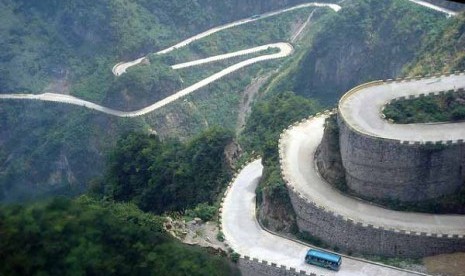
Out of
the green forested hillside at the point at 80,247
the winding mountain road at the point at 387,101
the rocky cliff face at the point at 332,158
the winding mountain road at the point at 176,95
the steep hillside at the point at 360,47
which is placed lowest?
the winding mountain road at the point at 176,95

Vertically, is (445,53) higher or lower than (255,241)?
higher

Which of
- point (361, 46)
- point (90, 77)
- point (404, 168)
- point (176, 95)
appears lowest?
point (176, 95)

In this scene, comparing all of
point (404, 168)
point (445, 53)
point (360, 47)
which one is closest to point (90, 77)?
point (360, 47)

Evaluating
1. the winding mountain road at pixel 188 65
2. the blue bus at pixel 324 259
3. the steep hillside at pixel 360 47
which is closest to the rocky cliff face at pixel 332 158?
the blue bus at pixel 324 259

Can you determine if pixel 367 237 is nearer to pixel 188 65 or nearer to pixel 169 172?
pixel 169 172

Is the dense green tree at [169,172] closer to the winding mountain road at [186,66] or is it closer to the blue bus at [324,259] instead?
the blue bus at [324,259]

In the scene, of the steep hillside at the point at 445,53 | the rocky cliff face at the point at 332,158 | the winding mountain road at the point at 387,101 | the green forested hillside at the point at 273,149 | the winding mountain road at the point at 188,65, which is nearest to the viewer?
the winding mountain road at the point at 387,101

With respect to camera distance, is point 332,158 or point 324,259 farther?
point 332,158

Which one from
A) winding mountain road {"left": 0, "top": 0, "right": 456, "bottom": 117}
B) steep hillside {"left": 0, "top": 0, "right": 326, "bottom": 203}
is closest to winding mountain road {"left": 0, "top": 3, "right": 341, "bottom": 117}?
winding mountain road {"left": 0, "top": 0, "right": 456, "bottom": 117}
